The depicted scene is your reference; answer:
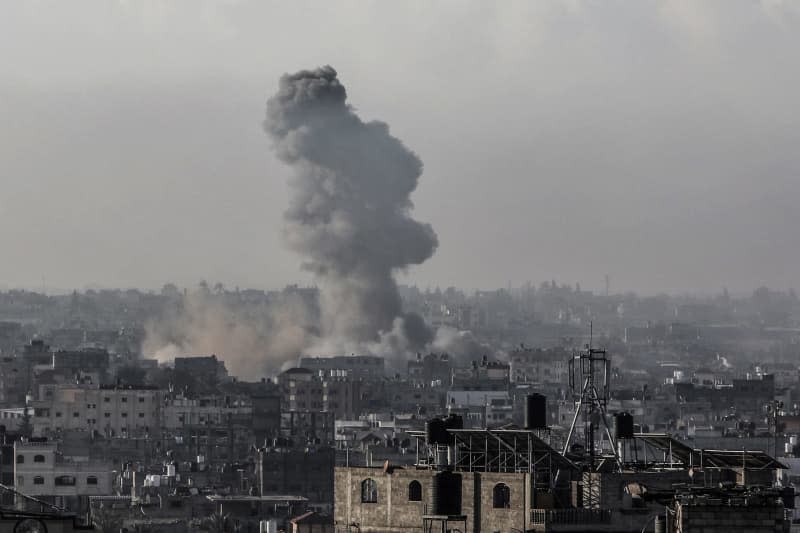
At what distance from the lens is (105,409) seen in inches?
7037

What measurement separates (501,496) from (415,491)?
4.36 ft

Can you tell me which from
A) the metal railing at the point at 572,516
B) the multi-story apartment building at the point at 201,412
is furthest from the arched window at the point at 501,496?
the multi-story apartment building at the point at 201,412

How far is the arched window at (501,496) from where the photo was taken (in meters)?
45.7

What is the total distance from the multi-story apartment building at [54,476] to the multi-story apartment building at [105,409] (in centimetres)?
5319

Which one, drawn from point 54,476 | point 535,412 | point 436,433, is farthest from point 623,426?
point 54,476

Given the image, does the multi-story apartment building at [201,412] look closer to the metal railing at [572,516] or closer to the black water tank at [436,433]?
the black water tank at [436,433]

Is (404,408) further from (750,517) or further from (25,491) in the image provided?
(750,517)

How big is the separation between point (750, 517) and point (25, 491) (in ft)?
265

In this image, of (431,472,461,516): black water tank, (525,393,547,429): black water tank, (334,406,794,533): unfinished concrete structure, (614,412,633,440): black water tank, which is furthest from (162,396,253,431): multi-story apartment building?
(431,472,461,516): black water tank

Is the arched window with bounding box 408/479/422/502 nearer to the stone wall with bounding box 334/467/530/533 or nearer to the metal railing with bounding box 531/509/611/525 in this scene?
the stone wall with bounding box 334/467/530/533

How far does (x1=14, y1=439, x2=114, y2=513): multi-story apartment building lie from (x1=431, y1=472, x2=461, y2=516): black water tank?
213 ft

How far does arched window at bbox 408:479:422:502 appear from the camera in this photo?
46375mm

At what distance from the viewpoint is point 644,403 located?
184m

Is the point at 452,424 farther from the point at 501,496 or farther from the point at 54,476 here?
the point at 54,476
